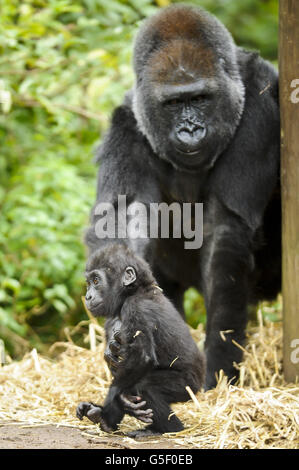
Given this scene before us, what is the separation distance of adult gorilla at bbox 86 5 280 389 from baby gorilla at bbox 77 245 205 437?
2.59 feet

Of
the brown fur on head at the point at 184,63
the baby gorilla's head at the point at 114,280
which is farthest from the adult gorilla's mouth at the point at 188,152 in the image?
the baby gorilla's head at the point at 114,280

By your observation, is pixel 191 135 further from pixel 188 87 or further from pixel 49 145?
pixel 49 145

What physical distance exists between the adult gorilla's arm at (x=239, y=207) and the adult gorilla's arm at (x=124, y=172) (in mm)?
355

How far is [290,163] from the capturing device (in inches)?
133

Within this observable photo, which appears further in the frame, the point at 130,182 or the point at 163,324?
the point at 130,182

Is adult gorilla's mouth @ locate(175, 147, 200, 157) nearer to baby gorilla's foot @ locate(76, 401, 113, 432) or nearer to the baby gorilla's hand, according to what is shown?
the baby gorilla's hand

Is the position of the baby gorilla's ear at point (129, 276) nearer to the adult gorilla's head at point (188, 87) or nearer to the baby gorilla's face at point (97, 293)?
the baby gorilla's face at point (97, 293)

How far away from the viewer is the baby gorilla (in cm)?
278
